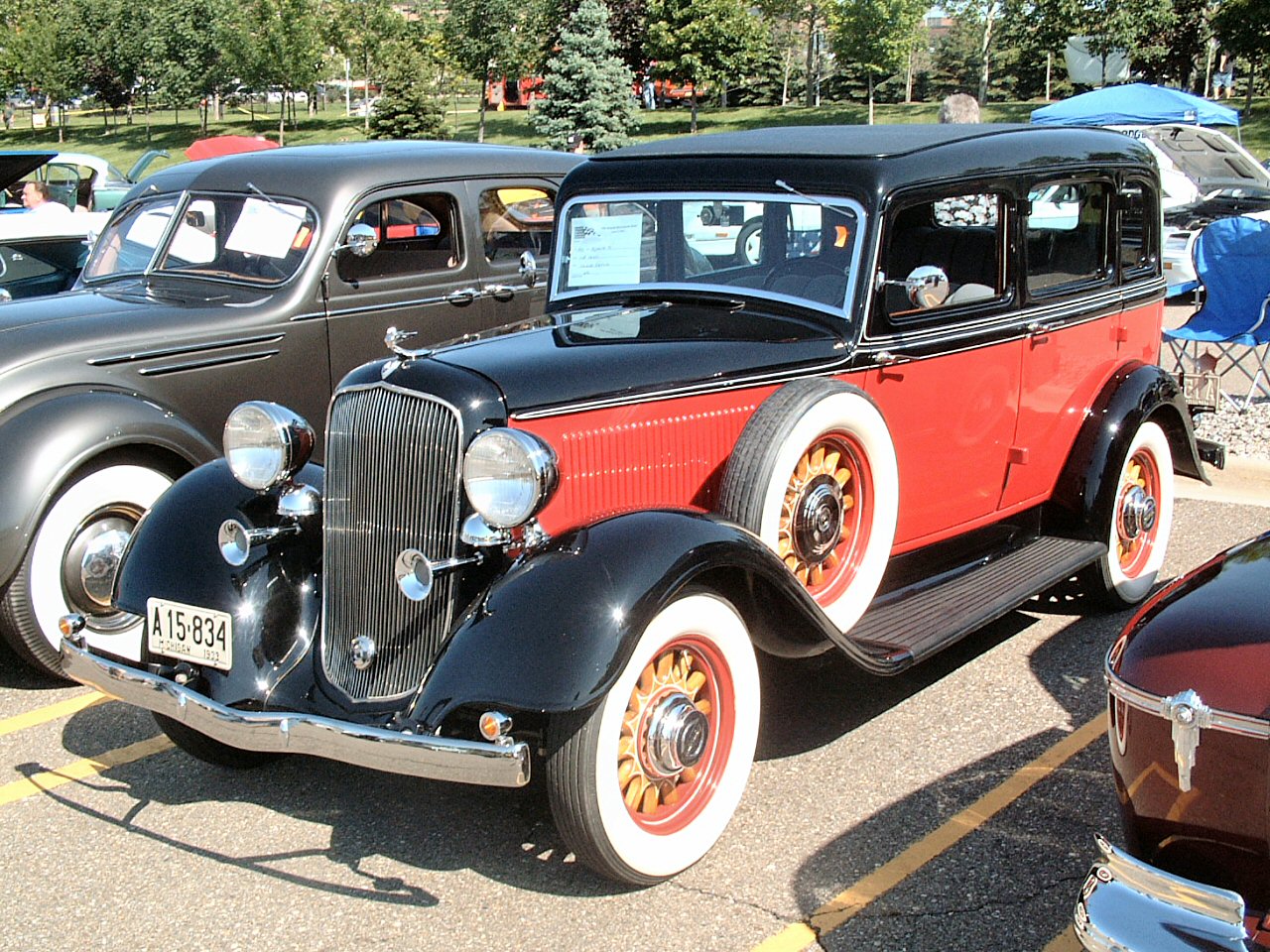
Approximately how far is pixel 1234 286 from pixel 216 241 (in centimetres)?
654

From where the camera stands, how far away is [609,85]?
28.4 metres

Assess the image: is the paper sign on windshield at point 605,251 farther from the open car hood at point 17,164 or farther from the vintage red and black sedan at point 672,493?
the open car hood at point 17,164

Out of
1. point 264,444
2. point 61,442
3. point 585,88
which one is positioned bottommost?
point 61,442

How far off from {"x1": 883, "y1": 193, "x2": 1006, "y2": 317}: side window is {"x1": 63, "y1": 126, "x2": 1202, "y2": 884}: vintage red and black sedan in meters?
0.01

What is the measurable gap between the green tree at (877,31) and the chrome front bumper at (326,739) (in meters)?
37.4

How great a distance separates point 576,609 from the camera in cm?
309

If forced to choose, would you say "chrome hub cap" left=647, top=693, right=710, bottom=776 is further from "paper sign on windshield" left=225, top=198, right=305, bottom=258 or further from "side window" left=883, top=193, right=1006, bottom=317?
"paper sign on windshield" left=225, top=198, right=305, bottom=258

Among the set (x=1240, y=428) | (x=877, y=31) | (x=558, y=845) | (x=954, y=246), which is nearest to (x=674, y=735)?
(x=558, y=845)

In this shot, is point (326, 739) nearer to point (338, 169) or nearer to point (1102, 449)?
point (1102, 449)

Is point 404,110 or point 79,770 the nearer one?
point 79,770

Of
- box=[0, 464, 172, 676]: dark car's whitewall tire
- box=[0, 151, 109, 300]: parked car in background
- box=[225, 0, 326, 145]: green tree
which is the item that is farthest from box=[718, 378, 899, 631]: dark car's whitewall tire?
box=[225, 0, 326, 145]: green tree

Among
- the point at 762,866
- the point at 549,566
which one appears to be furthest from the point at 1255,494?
the point at 549,566

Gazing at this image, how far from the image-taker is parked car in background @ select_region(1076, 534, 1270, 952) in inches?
88.7

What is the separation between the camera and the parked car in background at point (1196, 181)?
14.0 m
